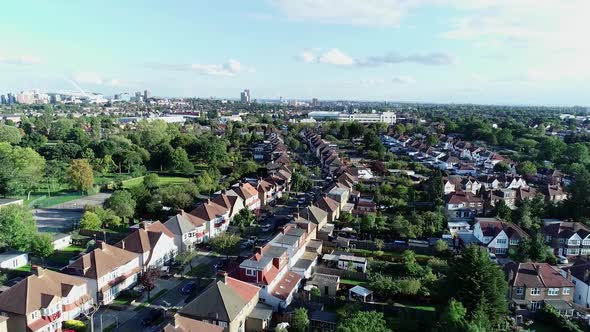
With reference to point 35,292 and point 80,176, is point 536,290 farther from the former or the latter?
point 80,176

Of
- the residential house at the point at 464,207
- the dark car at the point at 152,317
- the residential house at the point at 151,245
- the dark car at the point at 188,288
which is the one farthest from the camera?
the residential house at the point at 464,207

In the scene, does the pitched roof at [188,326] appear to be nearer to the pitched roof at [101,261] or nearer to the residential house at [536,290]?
the pitched roof at [101,261]

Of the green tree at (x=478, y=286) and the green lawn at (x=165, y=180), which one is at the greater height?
the green tree at (x=478, y=286)

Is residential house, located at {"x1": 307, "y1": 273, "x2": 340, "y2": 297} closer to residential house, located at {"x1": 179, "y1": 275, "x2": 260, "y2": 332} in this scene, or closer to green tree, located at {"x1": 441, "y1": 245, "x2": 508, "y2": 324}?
residential house, located at {"x1": 179, "y1": 275, "x2": 260, "y2": 332}

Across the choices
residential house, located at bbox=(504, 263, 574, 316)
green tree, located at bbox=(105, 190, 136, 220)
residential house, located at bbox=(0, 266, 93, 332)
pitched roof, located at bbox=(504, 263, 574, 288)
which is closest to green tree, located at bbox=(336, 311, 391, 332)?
residential house, located at bbox=(504, 263, 574, 316)

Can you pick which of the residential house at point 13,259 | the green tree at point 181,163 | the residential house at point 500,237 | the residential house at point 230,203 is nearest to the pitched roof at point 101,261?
the residential house at point 13,259

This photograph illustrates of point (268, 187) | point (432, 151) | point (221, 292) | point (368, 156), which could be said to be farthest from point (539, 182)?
point (221, 292)
